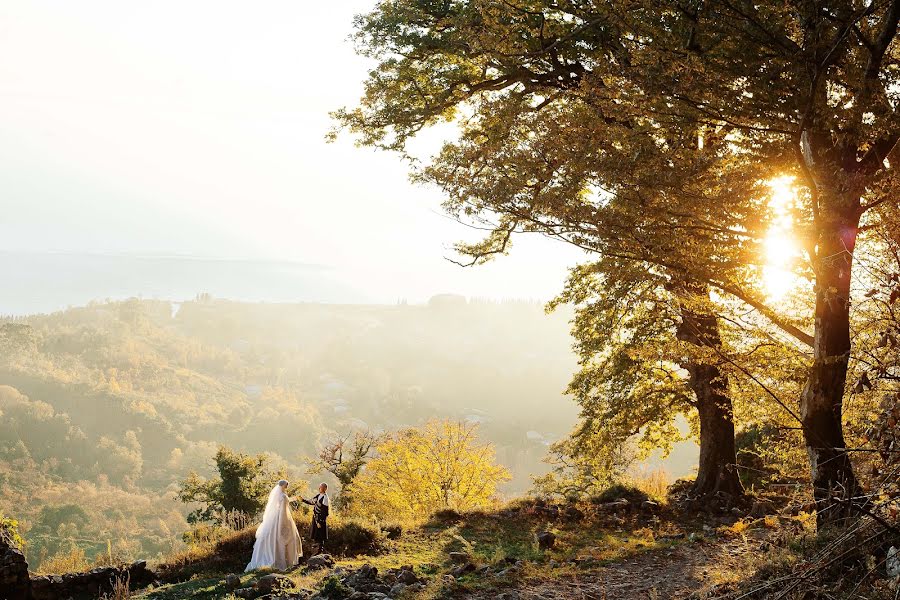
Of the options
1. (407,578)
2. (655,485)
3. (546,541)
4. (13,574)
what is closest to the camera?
(407,578)

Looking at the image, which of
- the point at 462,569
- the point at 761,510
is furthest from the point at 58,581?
the point at 761,510

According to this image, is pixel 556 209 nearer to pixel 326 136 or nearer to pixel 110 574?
pixel 326 136

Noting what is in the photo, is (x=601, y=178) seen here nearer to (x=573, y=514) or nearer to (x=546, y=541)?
(x=546, y=541)

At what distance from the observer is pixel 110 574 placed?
965 cm

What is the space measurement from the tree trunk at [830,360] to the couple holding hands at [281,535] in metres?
8.17

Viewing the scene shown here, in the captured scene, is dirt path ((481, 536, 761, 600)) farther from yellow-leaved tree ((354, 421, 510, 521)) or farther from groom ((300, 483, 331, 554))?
yellow-leaved tree ((354, 421, 510, 521))

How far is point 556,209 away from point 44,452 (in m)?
151

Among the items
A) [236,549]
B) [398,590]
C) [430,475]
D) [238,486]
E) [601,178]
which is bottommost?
[238,486]

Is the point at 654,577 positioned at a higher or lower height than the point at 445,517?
higher

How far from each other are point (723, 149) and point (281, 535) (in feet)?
31.0

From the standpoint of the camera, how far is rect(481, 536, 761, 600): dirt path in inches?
268

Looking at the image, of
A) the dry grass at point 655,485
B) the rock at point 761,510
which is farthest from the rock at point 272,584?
the dry grass at point 655,485

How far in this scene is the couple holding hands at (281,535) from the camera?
1037cm

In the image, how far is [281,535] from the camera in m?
10.5
